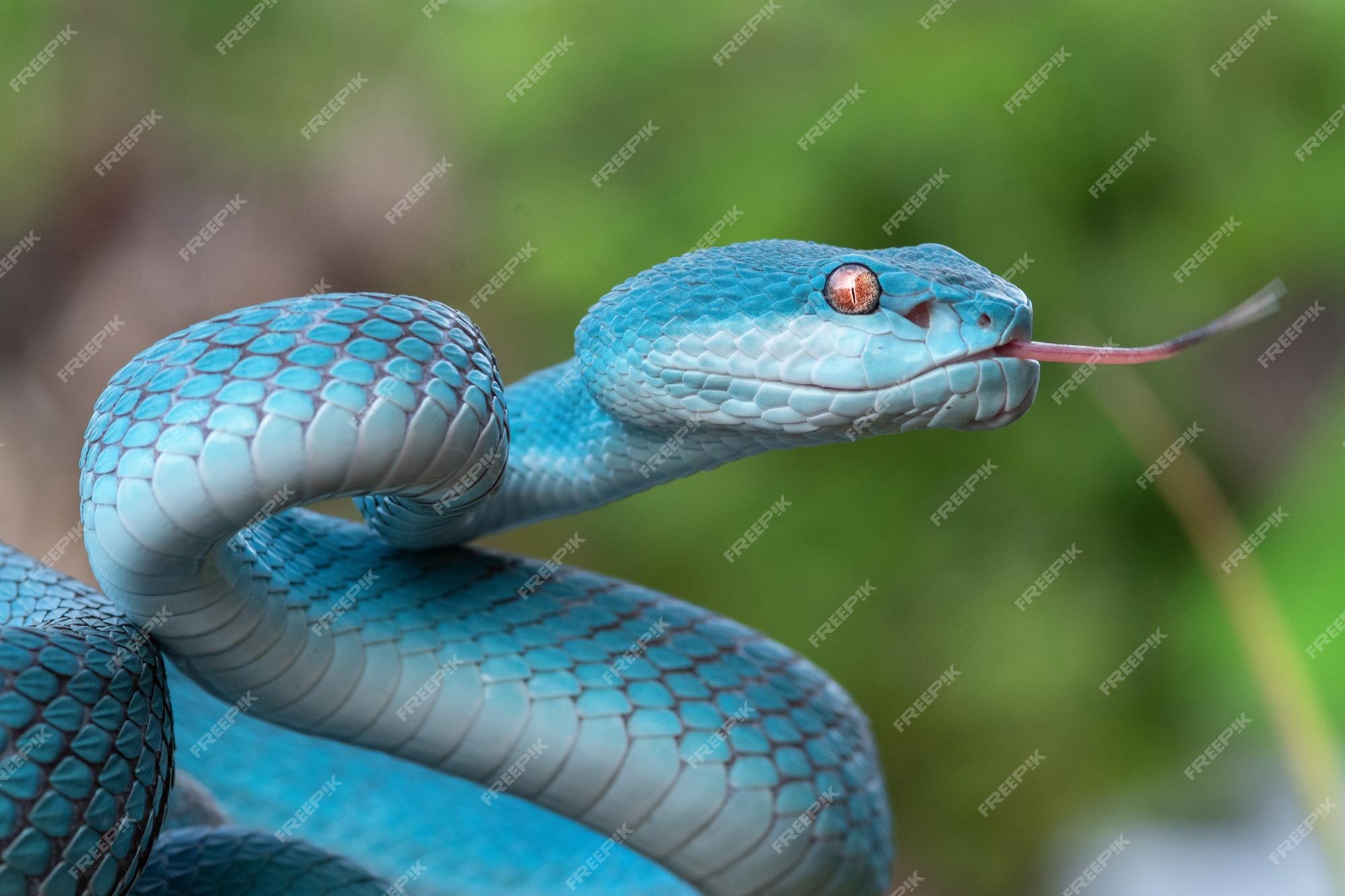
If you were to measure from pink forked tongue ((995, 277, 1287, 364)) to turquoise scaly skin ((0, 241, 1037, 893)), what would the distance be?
0.02m

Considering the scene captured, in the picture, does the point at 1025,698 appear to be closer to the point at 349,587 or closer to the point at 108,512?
Answer: the point at 349,587

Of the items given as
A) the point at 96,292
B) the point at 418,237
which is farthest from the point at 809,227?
the point at 96,292

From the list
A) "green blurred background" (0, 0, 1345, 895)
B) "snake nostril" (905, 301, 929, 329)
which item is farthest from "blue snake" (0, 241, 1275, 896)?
"green blurred background" (0, 0, 1345, 895)

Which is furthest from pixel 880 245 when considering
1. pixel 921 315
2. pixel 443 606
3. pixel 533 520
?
pixel 443 606

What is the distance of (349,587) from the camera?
1.58 m

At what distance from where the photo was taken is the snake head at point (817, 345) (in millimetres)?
1438

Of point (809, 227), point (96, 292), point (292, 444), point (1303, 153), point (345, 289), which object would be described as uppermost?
point (1303, 153)

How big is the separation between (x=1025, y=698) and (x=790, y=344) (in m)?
2.92

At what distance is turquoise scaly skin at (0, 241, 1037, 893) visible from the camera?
1.18 metres

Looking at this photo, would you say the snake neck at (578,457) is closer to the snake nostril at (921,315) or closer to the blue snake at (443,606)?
the blue snake at (443,606)

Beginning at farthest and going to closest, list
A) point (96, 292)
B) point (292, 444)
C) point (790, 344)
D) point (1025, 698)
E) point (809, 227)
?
point (96, 292) → point (1025, 698) → point (809, 227) → point (790, 344) → point (292, 444)

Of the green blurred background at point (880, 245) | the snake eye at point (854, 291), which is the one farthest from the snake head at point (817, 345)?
the green blurred background at point (880, 245)

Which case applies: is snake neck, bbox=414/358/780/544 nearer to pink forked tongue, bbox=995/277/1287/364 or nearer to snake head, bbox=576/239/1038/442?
snake head, bbox=576/239/1038/442

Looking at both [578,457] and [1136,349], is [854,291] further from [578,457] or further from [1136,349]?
[578,457]
